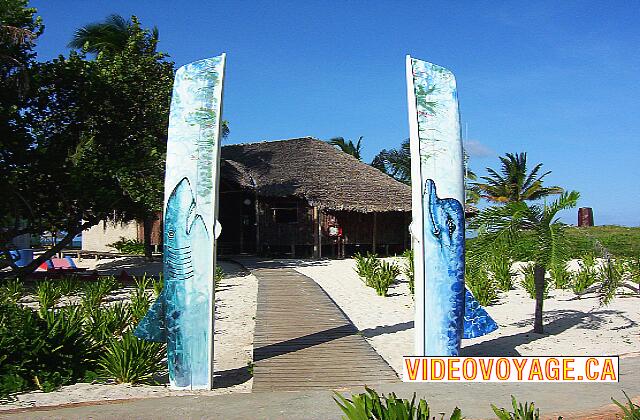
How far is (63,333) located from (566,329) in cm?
847

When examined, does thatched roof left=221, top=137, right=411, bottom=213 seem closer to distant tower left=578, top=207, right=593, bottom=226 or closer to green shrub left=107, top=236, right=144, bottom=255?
green shrub left=107, top=236, right=144, bottom=255

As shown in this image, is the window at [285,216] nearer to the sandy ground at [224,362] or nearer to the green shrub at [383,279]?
the sandy ground at [224,362]

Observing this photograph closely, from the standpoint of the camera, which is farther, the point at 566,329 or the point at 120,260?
the point at 120,260

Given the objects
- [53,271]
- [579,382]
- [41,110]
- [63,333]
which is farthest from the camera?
[53,271]

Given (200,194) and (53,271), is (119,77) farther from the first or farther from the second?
(200,194)

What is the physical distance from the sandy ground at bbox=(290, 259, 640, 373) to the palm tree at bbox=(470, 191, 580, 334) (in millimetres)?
1413

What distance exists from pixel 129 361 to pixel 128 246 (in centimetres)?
2205

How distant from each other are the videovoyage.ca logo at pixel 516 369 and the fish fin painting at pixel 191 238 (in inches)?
97.1

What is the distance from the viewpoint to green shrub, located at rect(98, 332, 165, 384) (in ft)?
23.7

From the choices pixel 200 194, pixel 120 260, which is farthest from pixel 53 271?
pixel 200 194

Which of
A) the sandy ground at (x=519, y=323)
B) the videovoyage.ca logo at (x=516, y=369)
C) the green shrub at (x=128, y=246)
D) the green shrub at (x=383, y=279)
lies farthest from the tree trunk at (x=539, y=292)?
the green shrub at (x=128, y=246)

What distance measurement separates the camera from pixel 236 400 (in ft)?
21.2

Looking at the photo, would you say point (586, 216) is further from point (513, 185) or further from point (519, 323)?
point (519, 323)

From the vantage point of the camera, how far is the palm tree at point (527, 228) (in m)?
8.77
